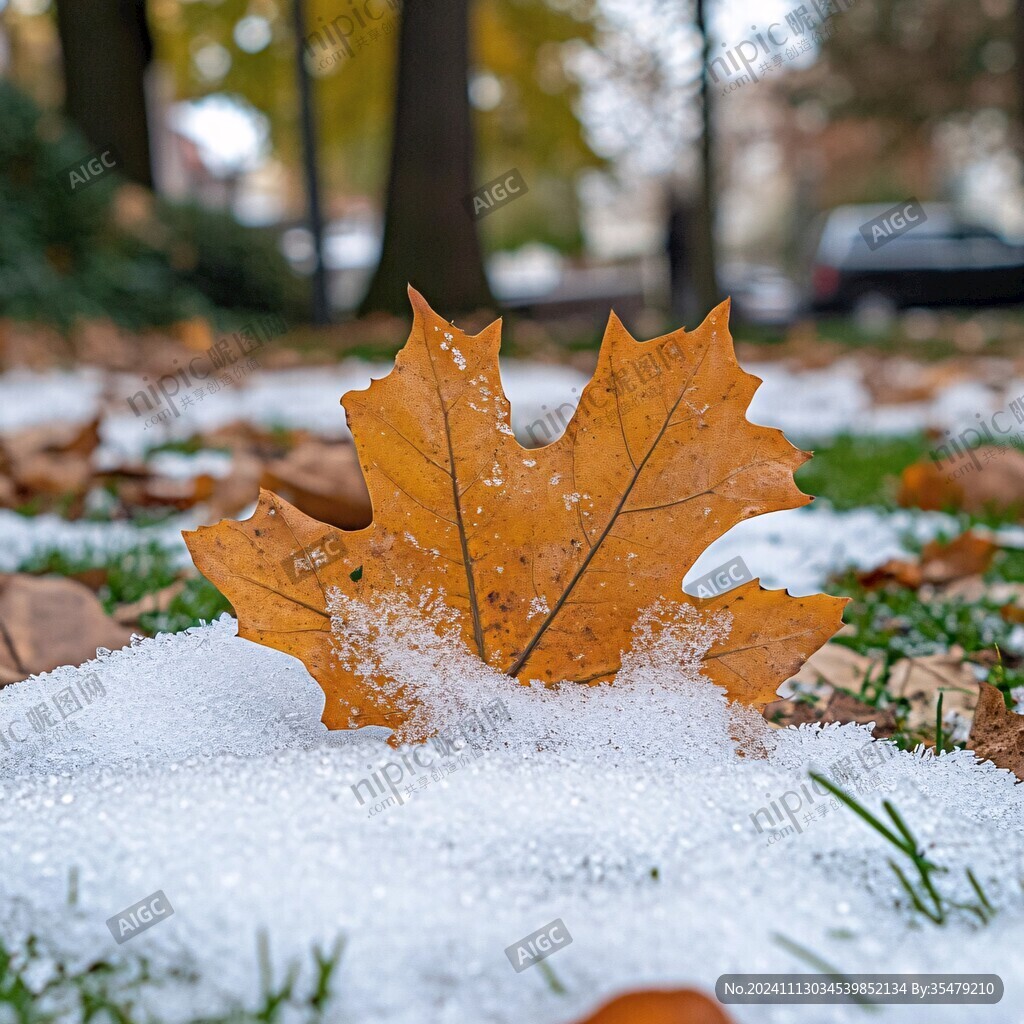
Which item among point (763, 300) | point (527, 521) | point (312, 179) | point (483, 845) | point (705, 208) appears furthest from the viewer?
point (763, 300)

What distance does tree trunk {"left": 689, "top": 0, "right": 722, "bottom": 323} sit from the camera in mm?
8227

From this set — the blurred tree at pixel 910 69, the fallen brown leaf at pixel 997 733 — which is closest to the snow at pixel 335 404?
the fallen brown leaf at pixel 997 733

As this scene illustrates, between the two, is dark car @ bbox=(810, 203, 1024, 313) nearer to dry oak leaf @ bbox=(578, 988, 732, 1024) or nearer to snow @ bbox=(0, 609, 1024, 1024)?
snow @ bbox=(0, 609, 1024, 1024)

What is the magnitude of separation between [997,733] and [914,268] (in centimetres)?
1839

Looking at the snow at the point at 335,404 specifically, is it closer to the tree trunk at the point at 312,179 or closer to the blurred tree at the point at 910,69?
the tree trunk at the point at 312,179

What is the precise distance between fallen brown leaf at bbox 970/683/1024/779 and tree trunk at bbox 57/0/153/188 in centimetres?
857

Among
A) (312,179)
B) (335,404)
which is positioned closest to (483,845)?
(335,404)

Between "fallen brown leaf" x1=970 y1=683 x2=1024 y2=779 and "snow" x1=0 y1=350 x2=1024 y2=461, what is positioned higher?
"snow" x1=0 y1=350 x2=1024 y2=461

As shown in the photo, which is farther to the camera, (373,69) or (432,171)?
(373,69)

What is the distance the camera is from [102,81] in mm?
8562

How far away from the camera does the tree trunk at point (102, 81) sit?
8453 millimetres

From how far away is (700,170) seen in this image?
29.3 feet

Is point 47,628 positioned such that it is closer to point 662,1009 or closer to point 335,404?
point 662,1009

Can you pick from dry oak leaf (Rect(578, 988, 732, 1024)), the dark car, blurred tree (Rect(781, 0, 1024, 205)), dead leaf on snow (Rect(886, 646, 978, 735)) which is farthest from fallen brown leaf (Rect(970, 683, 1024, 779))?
blurred tree (Rect(781, 0, 1024, 205))
